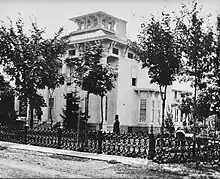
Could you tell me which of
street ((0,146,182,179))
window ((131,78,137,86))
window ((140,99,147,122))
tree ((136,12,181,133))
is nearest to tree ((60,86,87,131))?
window ((131,78,137,86))

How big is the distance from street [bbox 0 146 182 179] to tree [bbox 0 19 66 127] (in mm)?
8208

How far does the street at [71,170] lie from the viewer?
10133 mm

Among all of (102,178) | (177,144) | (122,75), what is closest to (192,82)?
(177,144)

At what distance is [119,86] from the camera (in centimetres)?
3228

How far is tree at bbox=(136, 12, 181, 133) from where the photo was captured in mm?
17297

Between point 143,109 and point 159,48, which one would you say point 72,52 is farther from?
point 159,48

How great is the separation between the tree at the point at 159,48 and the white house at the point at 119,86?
1306cm

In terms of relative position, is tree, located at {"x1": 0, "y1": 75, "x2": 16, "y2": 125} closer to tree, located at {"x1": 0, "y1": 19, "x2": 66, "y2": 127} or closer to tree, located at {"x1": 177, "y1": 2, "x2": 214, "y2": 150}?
tree, located at {"x1": 0, "y1": 19, "x2": 66, "y2": 127}

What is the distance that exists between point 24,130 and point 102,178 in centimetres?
1122

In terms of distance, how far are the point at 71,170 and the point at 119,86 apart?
2133cm

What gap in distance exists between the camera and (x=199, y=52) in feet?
42.3

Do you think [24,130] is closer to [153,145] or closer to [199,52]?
[153,145]

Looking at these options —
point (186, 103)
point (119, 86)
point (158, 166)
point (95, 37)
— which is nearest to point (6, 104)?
point (95, 37)

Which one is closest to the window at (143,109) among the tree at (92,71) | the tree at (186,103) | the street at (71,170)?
the tree at (92,71)
